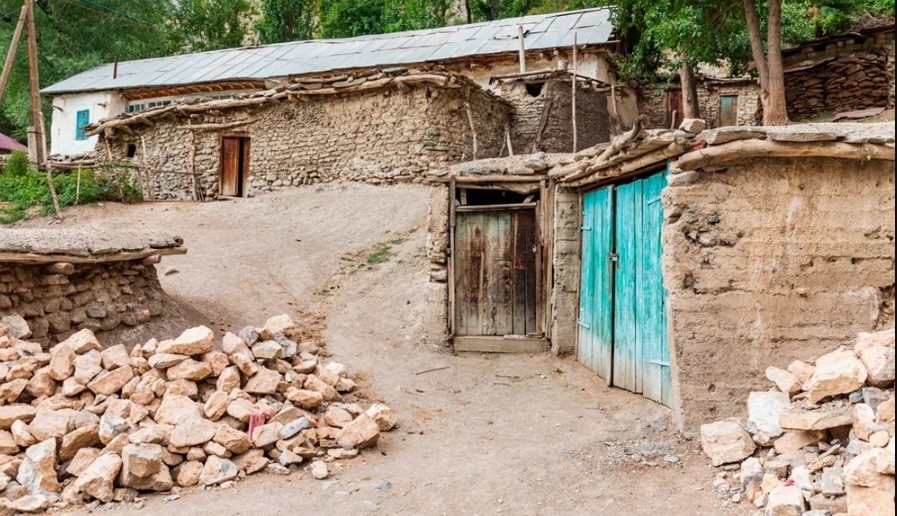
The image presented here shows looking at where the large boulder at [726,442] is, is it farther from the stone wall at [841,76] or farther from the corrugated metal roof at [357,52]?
the corrugated metal roof at [357,52]

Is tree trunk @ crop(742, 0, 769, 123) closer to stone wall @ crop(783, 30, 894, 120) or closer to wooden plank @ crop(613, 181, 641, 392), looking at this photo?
stone wall @ crop(783, 30, 894, 120)

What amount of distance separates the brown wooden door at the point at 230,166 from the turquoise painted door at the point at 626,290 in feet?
35.6

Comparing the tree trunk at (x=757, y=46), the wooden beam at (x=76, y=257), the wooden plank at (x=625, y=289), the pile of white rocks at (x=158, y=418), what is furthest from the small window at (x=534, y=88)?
the pile of white rocks at (x=158, y=418)

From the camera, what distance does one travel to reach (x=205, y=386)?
517 centimetres

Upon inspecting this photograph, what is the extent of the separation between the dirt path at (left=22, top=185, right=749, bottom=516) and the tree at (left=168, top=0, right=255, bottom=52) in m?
22.5

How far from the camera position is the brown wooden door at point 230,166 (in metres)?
15.5

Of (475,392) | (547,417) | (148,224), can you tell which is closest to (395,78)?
(148,224)

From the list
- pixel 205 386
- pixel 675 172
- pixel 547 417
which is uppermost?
pixel 675 172

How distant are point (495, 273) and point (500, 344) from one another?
81 centimetres

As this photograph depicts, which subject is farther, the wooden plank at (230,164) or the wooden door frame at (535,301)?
the wooden plank at (230,164)

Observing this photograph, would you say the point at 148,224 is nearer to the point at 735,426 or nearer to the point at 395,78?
the point at 395,78

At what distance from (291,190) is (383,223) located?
3918mm

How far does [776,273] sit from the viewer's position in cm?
457

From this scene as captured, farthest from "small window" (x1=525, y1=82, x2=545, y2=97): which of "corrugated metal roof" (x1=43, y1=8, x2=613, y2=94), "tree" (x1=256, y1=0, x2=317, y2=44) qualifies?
"tree" (x1=256, y1=0, x2=317, y2=44)
